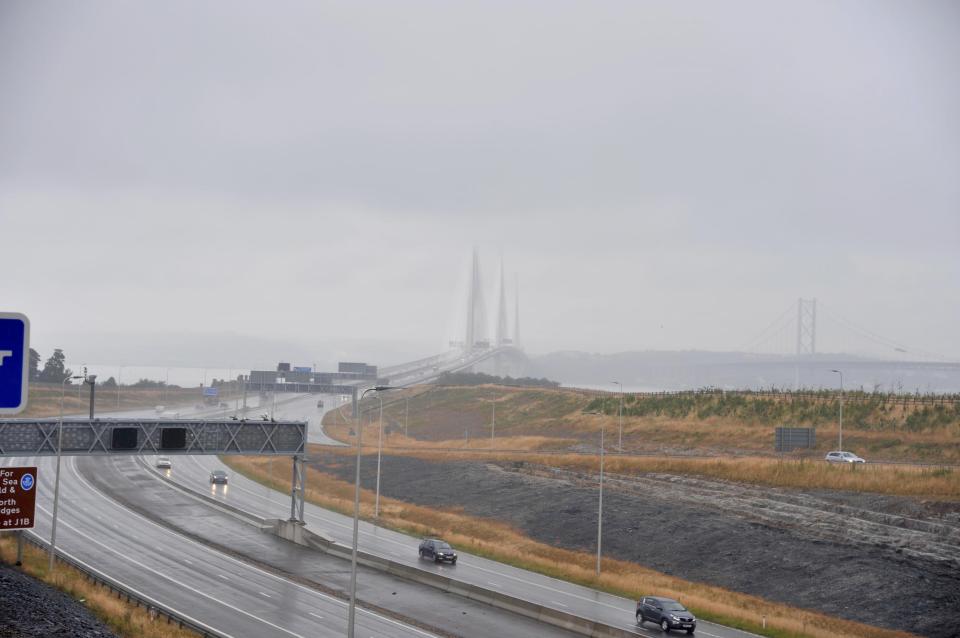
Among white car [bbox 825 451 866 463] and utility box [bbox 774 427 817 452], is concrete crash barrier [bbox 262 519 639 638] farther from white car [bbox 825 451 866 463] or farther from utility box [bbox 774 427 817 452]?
utility box [bbox 774 427 817 452]

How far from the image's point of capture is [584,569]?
195 ft

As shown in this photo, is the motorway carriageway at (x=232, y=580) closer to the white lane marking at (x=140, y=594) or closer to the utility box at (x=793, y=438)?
the white lane marking at (x=140, y=594)

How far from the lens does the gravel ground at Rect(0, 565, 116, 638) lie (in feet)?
98.1

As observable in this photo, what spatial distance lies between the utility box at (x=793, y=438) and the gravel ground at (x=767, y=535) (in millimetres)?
15793

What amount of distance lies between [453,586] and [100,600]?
59.2 ft

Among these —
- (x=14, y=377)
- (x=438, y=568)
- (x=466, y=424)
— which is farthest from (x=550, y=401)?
(x=14, y=377)

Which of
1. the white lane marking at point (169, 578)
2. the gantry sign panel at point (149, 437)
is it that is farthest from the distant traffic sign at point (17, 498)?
the gantry sign panel at point (149, 437)

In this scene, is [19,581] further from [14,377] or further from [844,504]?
[844,504]

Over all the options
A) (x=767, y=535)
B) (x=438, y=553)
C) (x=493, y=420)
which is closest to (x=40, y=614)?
(x=438, y=553)

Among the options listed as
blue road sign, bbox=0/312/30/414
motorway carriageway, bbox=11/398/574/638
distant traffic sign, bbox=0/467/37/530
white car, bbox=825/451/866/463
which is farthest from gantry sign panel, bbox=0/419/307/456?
blue road sign, bbox=0/312/30/414

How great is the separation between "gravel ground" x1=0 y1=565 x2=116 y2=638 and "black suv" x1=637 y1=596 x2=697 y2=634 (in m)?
23.0

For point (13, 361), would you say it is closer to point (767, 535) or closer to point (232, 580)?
point (232, 580)

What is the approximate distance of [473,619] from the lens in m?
44.1

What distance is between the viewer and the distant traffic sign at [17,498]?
4319cm
